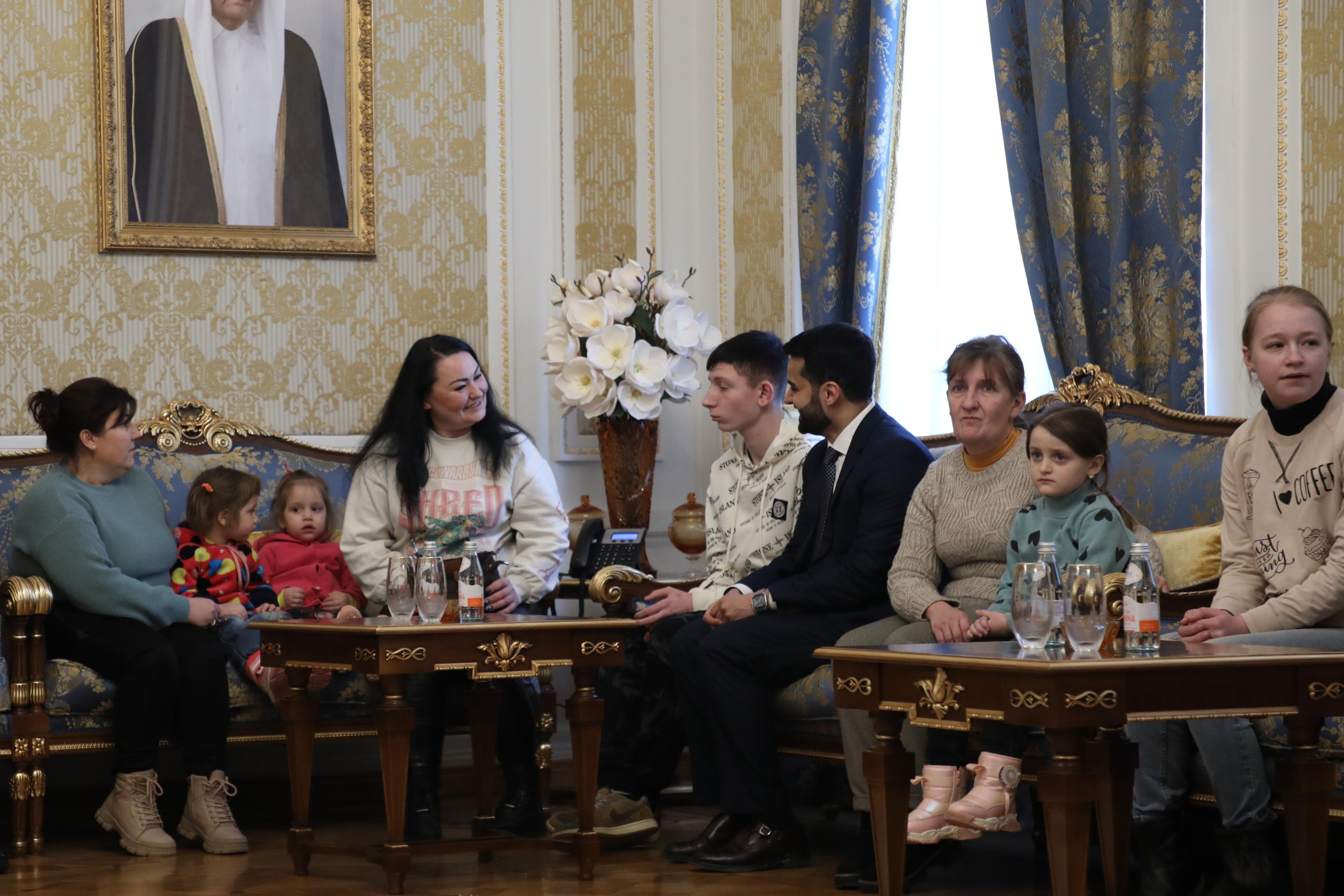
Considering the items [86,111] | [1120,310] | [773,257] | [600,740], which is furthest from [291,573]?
[1120,310]

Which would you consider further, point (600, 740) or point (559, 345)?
point (559, 345)

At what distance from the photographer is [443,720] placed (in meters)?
3.75

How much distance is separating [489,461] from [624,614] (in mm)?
562

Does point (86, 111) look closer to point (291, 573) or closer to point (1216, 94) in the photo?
point (291, 573)

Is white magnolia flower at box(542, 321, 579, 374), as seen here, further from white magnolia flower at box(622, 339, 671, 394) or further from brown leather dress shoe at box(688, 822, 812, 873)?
brown leather dress shoe at box(688, 822, 812, 873)

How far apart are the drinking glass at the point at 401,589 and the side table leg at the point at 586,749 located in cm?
39

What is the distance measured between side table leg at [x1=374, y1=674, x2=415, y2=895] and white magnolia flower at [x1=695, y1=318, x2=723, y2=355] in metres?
1.94

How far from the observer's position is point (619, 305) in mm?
4688

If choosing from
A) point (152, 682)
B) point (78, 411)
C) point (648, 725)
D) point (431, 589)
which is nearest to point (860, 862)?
point (648, 725)

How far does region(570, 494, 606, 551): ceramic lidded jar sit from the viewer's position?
193 inches

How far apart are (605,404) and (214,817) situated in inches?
66.9

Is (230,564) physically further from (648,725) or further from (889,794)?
(889,794)

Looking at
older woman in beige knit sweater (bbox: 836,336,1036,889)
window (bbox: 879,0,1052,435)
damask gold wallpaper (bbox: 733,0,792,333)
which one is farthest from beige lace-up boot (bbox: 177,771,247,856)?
damask gold wallpaper (bbox: 733,0,792,333)

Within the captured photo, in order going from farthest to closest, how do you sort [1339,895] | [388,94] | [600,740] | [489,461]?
[388,94] → [489,461] → [600,740] → [1339,895]
